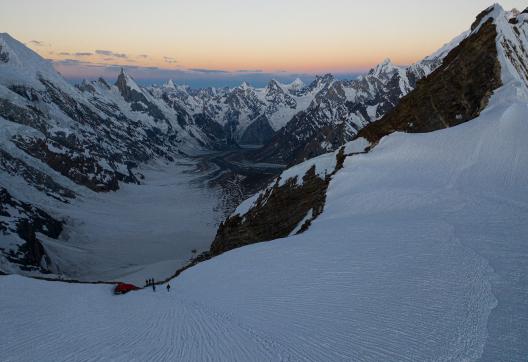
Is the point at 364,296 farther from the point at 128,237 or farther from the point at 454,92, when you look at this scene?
the point at 128,237

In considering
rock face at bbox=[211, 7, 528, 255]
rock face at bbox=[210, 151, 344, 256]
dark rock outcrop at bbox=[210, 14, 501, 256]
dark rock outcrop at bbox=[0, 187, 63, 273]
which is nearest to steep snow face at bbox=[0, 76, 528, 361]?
rock face at bbox=[210, 151, 344, 256]

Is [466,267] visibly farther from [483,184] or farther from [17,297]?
[17,297]

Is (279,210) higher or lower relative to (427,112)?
lower

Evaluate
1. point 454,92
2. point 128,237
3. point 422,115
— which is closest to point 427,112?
point 422,115

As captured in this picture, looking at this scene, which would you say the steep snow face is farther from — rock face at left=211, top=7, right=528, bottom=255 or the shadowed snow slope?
rock face at left=211, top=7, right=528, bottom=255

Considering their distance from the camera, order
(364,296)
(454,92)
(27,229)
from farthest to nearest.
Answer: (27,229) → (454,92) → (364,296)

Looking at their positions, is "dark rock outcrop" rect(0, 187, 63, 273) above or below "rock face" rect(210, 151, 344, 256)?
below

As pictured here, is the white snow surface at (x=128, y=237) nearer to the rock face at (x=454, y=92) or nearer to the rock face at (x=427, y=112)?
the rock face at (x=427, y=112)

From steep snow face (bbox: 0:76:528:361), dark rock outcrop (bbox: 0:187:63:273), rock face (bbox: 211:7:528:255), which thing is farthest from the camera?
dark rock outcrop (bbox: 0:187:63:273)

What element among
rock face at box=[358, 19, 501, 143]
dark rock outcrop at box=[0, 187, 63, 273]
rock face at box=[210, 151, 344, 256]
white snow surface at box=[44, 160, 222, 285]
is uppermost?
rock face at box=[358, 19, 501, 143]

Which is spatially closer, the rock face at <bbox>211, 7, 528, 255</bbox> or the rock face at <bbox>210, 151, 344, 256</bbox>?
the rock face at <bbox>210, 151, 344, 256</bbox>
